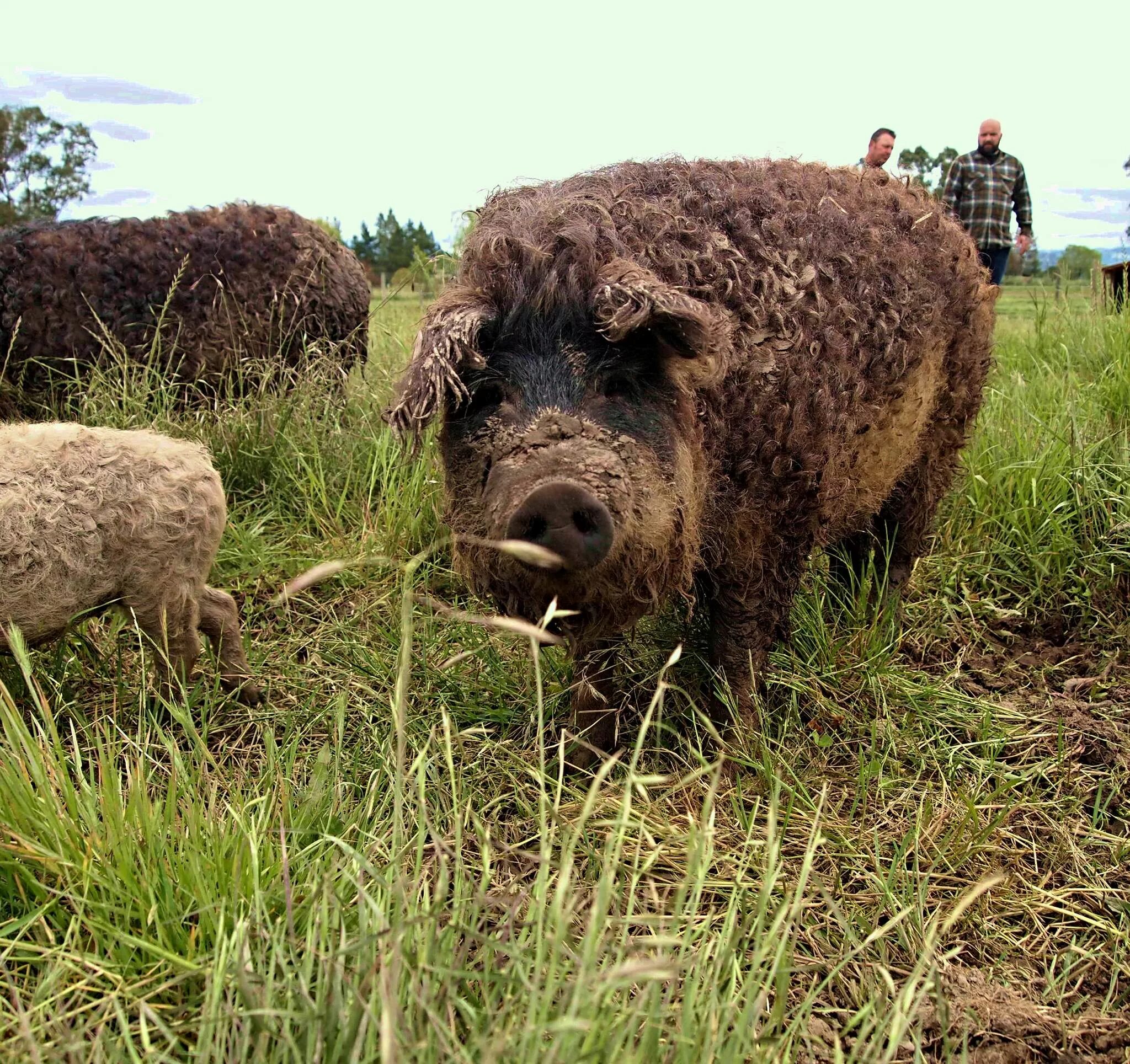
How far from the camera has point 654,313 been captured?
2230mm

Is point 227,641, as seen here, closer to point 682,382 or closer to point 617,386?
point 617,386

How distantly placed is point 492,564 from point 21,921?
1198 millimetres

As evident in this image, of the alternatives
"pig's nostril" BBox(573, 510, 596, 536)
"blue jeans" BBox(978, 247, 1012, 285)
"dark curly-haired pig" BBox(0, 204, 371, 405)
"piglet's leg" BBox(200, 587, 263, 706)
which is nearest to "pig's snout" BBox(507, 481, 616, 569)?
"pig's nostril" BBox(573, 510, 596, 536)

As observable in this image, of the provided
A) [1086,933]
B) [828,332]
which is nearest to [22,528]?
[828,332]

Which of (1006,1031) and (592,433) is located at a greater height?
(592,433)

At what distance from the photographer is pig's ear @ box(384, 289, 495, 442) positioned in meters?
2.22

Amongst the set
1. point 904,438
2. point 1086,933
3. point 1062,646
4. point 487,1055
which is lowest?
point 1086,933

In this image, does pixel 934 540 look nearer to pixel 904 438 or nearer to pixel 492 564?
pixel 904 438

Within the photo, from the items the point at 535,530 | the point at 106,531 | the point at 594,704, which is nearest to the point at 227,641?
the point at 106,531

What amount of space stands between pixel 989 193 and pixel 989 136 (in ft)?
1.51

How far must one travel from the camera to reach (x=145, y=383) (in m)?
4.36

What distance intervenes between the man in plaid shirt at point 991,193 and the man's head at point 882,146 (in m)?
0.61

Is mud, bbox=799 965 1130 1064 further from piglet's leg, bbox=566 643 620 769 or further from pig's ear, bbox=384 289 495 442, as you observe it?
pig's ear, bbox=384 289 495 442

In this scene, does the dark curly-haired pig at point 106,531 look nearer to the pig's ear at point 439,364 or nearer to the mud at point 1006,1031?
the pig's ear at point 439,364
